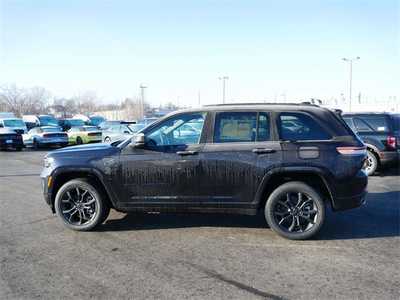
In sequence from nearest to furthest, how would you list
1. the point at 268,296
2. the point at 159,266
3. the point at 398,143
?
the point at 268,296, the point at 159,266, the point at 398,143

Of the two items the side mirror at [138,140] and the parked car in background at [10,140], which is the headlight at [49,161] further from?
the parked car in background at [10,140]

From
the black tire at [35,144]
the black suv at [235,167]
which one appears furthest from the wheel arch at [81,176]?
the black tire at [35,144]

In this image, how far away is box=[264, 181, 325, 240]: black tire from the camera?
17.6 ft

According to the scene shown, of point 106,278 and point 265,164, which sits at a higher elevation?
point 265,164

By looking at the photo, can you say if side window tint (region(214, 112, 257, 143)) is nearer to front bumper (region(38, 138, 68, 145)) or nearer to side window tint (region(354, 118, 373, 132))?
side window tint (region(354, 118, 373, 132))

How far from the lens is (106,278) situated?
415 centimetres

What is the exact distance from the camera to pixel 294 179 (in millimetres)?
5516

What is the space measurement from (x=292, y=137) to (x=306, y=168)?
453mm

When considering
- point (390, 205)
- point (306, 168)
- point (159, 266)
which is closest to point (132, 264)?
point (159, 266)

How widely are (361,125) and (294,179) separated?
656 centimetres

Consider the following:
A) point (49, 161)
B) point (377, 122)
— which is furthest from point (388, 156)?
point (49, 161)

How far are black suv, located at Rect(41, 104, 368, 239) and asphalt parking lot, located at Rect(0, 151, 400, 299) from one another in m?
0.40

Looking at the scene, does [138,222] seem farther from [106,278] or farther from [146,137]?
[106,278]

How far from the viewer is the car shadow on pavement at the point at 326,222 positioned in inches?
224
